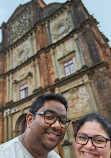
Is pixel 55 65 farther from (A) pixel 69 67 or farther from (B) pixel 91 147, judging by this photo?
(B) pixel 91 147

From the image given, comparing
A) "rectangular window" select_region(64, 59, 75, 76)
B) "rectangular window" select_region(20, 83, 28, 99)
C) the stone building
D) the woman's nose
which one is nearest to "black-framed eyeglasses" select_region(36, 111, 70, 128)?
the woman's nose

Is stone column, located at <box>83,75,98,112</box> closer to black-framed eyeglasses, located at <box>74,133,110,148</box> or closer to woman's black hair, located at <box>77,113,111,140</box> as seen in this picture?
woman's black hair, located at <box>77,113,111,140</box>

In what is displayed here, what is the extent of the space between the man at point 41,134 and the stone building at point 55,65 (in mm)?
6744

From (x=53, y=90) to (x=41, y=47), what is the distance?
4.98m

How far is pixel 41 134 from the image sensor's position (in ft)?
5.73

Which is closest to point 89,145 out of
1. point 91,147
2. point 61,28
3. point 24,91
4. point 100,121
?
point 91,147

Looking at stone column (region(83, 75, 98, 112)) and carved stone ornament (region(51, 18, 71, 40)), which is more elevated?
carved stone ornament (region(51, 18, 71, 40))

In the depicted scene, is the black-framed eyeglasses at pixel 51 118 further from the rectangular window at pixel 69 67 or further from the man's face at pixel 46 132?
the rectangular window at pixel 69 67

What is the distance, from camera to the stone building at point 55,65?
8992mm

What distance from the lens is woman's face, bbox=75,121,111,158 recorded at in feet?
5.38

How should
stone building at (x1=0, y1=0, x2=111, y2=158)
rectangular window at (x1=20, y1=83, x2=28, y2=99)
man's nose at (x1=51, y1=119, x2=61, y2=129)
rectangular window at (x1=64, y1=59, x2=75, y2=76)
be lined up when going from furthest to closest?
rectangular window at (x1=20, y1=83, x2=28, y2=99), rectangular window at (x1=64, y1=59, x2=75, y2=76), stone building at (x1=0, y1=0, x2=111, y2=158), man's nose at (x1=51, y1=119, x2=61, y2=129)

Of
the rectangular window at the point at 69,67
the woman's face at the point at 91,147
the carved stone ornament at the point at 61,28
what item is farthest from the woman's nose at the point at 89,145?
the carved stone ornament at the point at 61,28

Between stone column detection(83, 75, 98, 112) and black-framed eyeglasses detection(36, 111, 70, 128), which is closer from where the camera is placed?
black-framed eyeglasses detection(36, 111, 70, 128)

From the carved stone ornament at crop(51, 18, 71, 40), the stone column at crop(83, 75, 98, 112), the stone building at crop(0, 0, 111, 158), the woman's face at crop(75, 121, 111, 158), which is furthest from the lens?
the carved stone ornament at crop(51, 18, 71, 40)
